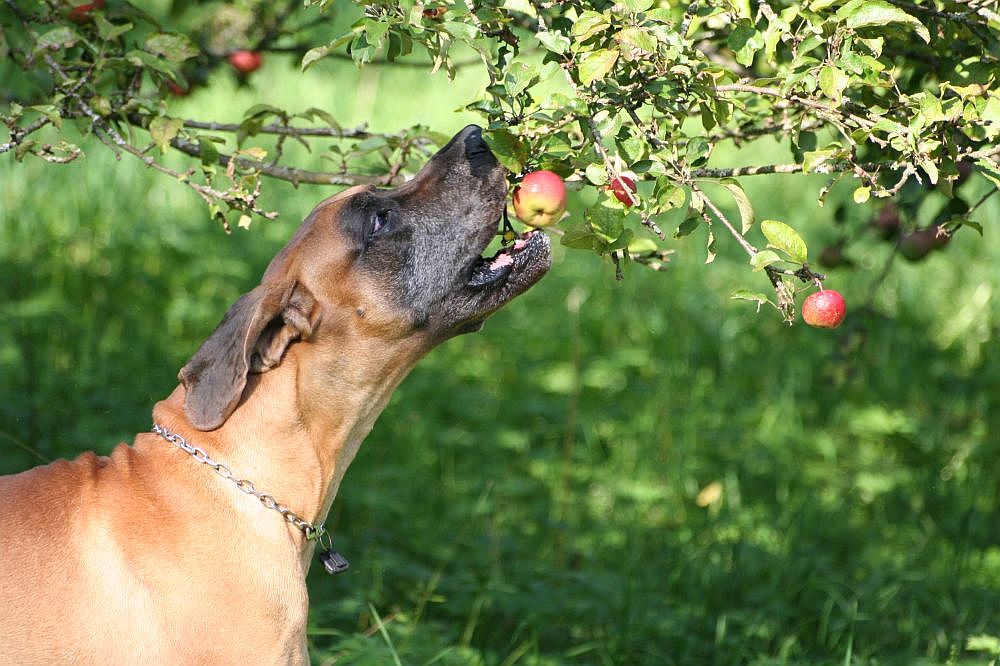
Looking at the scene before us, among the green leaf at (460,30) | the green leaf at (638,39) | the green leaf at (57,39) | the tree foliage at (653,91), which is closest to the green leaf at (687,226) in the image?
the tree foliage at (653,91)

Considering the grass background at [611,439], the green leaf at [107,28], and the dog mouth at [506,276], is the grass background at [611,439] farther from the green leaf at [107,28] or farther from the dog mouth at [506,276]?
the green leaf at [107,28]

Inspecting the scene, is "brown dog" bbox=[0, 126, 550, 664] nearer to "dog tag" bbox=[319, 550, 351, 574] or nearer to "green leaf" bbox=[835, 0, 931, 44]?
"dog tag" bbox=[319, 550, 351, 574]

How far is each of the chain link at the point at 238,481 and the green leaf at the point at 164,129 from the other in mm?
767

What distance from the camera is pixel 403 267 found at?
3.33 m

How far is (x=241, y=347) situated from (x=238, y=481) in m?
0.34

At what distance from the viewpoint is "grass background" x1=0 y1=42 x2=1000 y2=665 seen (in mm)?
4461

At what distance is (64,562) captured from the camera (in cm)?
298

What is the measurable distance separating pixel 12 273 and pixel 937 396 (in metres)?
4.81

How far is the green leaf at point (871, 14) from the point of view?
107 inches

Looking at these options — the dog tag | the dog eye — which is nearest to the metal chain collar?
the dog tag

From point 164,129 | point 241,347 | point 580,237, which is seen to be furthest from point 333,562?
point 164,129

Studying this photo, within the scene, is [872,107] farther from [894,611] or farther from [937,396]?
[937,396]

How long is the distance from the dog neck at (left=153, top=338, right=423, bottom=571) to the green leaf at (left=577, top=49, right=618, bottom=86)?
0.98 m

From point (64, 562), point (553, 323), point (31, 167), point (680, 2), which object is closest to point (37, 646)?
point (64, 562)
